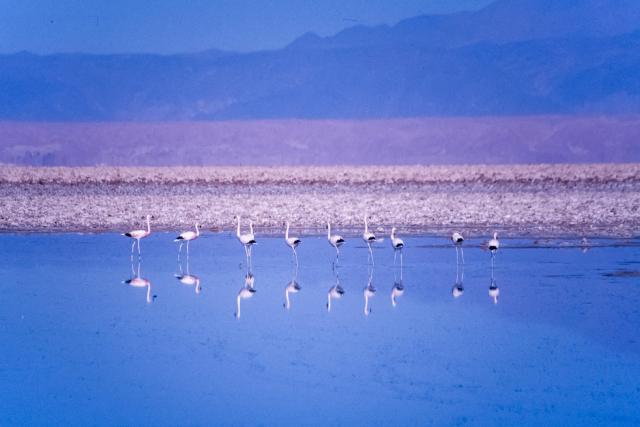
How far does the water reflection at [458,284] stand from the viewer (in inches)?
594

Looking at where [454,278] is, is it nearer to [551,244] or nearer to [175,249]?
[551,244]

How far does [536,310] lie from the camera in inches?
536

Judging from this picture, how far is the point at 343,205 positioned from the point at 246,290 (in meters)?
16.7

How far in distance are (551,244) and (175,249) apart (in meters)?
7.99

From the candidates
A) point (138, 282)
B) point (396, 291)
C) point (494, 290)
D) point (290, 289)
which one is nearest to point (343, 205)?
point (138, 282)

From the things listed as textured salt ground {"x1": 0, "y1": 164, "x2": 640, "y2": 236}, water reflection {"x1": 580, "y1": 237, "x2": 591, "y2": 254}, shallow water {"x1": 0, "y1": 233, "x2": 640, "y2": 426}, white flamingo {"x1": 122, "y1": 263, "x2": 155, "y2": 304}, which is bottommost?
shallow water {"x1": 0, "y1": 233, "x2": 640, "y2": 426}

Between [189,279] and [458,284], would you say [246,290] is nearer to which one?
[189,279]

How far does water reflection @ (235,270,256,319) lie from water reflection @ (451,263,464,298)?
3.05 metres

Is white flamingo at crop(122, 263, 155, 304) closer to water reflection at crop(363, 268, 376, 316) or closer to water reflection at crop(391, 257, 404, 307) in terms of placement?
water reflection at crop(363, 268, 376, 316)

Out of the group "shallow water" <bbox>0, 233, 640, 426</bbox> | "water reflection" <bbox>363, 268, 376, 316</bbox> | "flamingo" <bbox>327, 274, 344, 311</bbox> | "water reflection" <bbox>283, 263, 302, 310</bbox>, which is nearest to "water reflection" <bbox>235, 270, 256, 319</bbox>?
"shallow water" <bbox>0, 233, 640, 426</bbox>

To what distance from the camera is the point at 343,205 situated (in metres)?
32.1

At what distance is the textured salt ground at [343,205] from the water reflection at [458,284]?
6474 mm

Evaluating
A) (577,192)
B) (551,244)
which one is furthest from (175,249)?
(577,192)

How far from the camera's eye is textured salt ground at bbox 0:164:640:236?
2616cm
